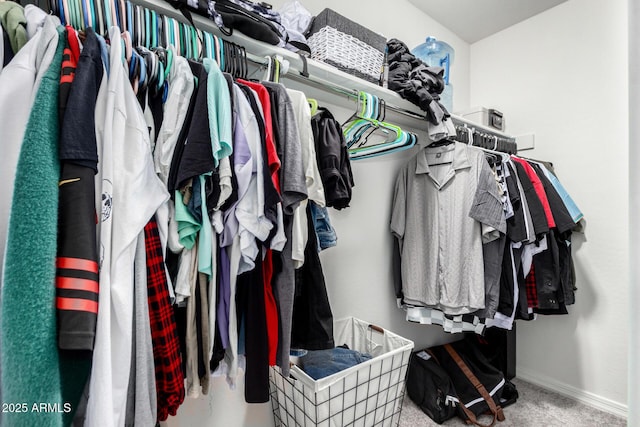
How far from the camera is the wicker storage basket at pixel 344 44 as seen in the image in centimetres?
120

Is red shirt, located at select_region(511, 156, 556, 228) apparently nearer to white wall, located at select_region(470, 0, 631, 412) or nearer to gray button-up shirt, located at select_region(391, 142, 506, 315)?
gray button-up shirt, located at select_region(391, 142, 506, 315)

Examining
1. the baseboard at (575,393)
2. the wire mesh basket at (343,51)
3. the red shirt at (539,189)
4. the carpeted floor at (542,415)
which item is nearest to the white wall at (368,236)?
the wire mesh basket at (343,51)

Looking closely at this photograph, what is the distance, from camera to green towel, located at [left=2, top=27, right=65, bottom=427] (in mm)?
437

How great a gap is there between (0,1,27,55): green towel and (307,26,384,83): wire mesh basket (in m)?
0.88

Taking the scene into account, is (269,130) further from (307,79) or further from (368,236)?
(368,236)

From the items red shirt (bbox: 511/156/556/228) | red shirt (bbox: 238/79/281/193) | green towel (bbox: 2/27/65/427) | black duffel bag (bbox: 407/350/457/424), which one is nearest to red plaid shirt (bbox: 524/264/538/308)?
red shirt (bbox: 511/156/556/228)

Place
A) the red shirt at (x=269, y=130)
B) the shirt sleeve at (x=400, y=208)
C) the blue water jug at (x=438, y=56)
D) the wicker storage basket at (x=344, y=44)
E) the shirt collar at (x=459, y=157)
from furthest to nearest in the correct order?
the blue water jug at (x=438, y=56), the shirt sleeve at (x=400, y=208), the shirt collar at (x=459, y=157), the wicker storage basket at (x=344, y=44), the red shirt at (x=269, y=130)

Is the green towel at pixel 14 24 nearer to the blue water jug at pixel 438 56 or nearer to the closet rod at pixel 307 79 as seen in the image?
the closet rod at pixel 307 79

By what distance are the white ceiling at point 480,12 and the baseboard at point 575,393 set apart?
7.52ft

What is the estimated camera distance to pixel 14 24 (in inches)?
22.1

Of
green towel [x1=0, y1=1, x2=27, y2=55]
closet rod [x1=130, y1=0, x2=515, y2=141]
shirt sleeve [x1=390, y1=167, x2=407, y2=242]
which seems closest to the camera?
green towel [x1=0, y1=1, x2=27, y2=55]

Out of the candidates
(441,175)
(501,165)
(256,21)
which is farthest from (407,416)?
(256,21)

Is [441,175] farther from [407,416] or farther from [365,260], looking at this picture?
[407,416]

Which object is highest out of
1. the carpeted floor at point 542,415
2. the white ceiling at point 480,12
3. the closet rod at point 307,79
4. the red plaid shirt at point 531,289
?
the white ceiling at point 480,12
